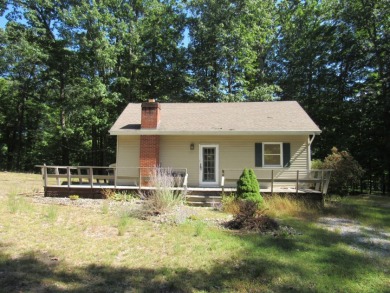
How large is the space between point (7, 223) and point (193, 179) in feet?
26.3

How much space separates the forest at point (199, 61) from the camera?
2242 centimetres

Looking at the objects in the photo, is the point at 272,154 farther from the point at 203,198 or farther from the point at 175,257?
the point at 175,257

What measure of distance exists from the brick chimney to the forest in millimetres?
10291

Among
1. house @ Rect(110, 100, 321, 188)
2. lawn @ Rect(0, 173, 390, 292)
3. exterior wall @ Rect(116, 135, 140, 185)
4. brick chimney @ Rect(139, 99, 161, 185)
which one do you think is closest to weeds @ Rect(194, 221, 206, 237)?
lawn @ Rect(0, 173, 390, 292)

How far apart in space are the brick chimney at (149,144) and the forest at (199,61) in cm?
1029

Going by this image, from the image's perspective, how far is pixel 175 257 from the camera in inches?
220

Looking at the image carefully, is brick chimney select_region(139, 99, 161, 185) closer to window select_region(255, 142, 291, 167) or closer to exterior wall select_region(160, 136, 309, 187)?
exterior wall select_region(160, 136, 309, 187)

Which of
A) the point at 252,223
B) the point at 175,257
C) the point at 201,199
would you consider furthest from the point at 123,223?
the point at 201,199

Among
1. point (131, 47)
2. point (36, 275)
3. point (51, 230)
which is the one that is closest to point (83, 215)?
point (51, 230)

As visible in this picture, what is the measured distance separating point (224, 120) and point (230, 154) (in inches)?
72.2

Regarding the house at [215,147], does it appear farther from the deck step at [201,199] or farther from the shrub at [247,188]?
the shrub at [247,188]

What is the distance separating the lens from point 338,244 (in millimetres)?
6664

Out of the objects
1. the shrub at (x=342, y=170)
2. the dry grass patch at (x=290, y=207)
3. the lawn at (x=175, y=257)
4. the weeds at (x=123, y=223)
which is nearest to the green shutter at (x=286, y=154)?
the dry grass patch at (x=290, y=207)

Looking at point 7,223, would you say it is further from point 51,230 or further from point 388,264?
point 388,264
